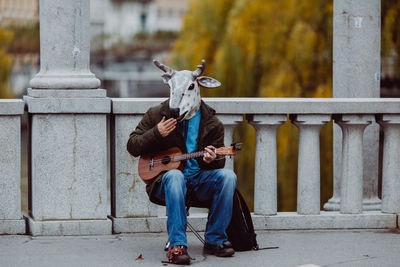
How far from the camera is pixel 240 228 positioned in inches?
280

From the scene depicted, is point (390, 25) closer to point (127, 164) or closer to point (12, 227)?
point (127, 164)

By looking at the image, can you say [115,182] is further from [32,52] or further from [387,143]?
[32,52]

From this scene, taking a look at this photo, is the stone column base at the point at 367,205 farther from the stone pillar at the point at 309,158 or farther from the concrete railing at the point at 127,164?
the stone pillar at the point at 309,158

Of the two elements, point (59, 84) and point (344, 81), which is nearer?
point (59, 84)

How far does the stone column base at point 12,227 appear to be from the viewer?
7.86 metres

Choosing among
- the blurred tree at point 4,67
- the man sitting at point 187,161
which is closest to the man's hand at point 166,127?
the man sitting at point 187,161

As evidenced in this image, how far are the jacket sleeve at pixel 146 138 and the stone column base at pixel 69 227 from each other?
3.74ft

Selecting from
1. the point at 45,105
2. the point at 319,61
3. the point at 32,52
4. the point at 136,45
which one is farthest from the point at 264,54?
the point at 136,45

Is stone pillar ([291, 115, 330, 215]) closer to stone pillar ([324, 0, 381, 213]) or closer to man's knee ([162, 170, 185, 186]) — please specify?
stone pillar ([324, 0, 381, 213])

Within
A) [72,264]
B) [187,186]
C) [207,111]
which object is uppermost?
[207,111]

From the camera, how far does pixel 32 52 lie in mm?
76125

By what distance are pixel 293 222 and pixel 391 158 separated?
1028 mm

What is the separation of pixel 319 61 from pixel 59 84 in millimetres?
12636

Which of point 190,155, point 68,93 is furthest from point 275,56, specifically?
point 190,155
